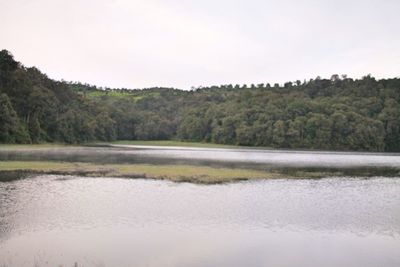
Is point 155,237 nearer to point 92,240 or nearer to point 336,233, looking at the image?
point 92,240

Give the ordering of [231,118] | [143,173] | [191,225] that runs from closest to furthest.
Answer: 1. [191,225]
2. [143,173]
3. [231,118]

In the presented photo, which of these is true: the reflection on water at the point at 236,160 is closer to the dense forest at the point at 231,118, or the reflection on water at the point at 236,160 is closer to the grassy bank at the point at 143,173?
the grassy bank at the point at 143,173

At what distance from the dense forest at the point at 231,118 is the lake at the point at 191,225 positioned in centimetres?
7700

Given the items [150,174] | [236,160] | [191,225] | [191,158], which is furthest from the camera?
[191,158]

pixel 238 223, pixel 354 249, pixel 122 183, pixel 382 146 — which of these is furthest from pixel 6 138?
pixel 382 146

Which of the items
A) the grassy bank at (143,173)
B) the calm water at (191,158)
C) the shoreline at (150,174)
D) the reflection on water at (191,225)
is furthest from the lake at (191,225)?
the calm water at (191,158)

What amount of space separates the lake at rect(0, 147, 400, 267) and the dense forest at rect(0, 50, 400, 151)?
7700 centimetres

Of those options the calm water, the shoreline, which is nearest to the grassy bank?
the shoreline

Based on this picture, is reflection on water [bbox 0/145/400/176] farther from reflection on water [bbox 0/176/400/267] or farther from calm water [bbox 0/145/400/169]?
reflection on water [bbox 0/176/400/267]

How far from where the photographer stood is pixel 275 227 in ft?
74.9

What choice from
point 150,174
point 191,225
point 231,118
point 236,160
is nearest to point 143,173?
point 150,174

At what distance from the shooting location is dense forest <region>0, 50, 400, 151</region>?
116 meters

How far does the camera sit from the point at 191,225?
888 inches

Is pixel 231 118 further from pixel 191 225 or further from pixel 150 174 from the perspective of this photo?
pixel 191 225
